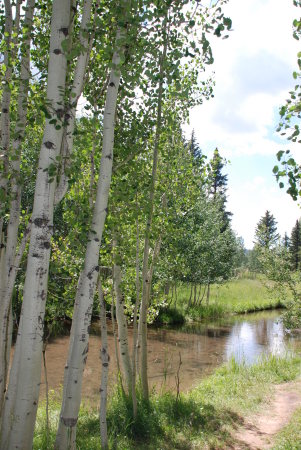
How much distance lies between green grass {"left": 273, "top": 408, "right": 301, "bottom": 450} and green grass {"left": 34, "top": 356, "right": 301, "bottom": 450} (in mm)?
718

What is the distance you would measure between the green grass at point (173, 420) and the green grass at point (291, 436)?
2.35ft

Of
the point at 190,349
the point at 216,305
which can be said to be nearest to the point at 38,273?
the point at 190,349

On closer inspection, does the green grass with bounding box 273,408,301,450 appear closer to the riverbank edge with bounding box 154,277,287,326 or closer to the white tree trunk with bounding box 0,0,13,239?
the white tree trunk with bounding box 0,0,13,239

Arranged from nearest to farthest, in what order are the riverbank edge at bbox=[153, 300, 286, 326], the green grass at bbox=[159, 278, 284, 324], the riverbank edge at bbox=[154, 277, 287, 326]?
the riverbank edge at bbox=[153, 300, 286, 326] → the riverbank edge at bbox=[154, 277, 287, 326] → the green grass at bbox=[159, 278, 284, 324]

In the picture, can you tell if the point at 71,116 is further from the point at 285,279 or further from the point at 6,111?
the point at 285,279

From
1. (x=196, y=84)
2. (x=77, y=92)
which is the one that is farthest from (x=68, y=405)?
(x=196, y=84)

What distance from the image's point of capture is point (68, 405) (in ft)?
10.6

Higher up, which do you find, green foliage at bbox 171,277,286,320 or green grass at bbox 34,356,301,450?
green foliage at bbox 171,277,286,320

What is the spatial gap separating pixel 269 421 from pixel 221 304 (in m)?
18.0

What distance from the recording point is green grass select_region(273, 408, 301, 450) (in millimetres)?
5160

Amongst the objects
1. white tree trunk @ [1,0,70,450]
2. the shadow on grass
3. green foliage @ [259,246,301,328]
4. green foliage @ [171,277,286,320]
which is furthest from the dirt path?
green foliage @ [171,277,286,320]

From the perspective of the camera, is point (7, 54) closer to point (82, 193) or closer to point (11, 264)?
point (82, 193)

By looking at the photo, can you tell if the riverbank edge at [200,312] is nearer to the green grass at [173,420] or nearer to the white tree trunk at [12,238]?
the green grass at [173,420]

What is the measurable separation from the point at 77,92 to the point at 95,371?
28.3 feet
